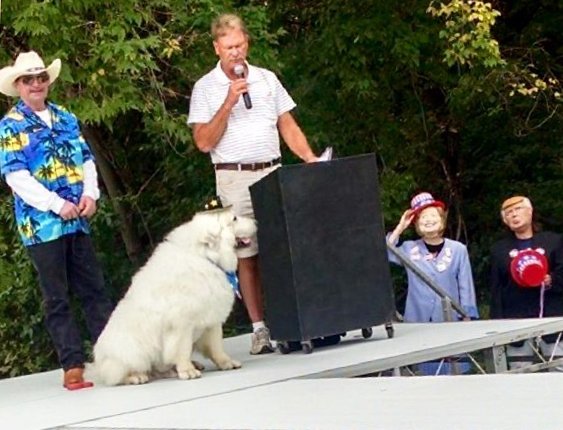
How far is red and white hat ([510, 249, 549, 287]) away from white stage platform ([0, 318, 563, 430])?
68 centimetres

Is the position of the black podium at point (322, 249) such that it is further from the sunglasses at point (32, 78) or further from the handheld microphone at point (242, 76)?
the sunglasses at point (32, 78)

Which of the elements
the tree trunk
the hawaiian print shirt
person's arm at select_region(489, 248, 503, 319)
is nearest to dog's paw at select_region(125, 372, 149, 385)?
the hawaiian print shirt

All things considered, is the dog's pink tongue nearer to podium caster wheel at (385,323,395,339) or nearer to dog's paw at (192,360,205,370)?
dog's paw at (192,360,205,370)

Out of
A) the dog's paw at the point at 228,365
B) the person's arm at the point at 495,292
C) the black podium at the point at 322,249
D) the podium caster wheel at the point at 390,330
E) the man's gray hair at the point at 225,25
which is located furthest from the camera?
the person's arm at the point at 495,292

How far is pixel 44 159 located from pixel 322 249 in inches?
57.5

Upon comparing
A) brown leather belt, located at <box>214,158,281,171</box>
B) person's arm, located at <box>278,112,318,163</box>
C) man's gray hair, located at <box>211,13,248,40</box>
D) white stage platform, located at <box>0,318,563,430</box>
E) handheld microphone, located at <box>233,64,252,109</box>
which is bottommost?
white stage platform, located at <box>0,318,563,430</box>

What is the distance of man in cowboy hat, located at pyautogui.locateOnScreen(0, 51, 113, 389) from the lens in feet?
19.4

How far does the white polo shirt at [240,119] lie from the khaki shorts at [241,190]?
0.07 m

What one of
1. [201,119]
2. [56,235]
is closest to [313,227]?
[201,119]

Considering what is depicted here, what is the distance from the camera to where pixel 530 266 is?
757 centimetres

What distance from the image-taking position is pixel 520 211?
7688 mm

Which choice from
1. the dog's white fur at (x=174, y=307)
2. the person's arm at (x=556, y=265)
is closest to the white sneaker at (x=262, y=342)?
the dog's white fur at (x=174, y=307)

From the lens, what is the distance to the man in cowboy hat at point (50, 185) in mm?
5922

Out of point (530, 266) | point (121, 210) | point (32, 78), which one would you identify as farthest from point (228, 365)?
point (121, 210)
